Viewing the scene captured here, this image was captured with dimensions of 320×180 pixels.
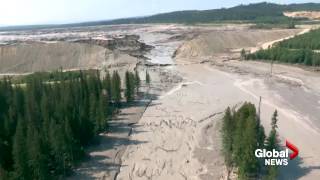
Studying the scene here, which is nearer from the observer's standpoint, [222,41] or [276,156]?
[276,156]

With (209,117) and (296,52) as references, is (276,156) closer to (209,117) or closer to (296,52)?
(209,117)

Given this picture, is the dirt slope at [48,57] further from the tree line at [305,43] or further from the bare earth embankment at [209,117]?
the tree line at [305,43]

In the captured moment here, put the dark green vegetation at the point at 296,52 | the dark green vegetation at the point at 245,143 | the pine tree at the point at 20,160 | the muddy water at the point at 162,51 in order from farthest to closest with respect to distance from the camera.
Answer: the muddy water at the point at 162,51, the dark green vegetation at the point at 296,52, the dark green vegetation at the point at 245,143, the pine tree at the point at 20,160

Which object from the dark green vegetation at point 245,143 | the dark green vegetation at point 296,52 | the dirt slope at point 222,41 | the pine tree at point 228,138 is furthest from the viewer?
the dirt slope at point 222,41

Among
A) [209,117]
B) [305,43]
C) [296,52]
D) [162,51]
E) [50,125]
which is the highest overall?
[305,43]

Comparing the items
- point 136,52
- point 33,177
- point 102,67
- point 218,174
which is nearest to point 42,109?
point 33,177

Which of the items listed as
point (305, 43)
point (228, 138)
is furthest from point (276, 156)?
point (305, 43)

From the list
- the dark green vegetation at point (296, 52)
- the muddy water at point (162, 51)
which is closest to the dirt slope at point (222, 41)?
the muddy water at point (162, 51)
